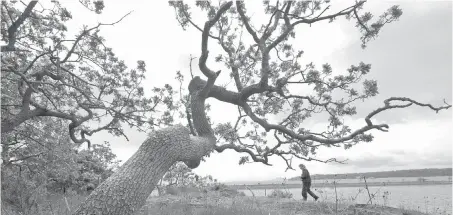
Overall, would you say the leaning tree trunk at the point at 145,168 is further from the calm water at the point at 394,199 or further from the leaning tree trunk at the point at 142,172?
the calm water at the point at 394,199

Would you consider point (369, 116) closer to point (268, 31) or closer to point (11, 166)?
point (268, 31)

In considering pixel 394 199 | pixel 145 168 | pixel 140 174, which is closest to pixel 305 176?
pixel 394 199

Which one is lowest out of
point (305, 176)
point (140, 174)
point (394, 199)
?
point (394, 199)

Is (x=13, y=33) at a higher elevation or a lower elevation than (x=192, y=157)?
higher

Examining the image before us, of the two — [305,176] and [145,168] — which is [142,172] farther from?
[305,176]

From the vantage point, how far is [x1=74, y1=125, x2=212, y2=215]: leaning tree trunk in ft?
14.9

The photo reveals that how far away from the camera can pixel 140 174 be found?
509 cm

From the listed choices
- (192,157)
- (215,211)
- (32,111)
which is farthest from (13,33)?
(215,211)

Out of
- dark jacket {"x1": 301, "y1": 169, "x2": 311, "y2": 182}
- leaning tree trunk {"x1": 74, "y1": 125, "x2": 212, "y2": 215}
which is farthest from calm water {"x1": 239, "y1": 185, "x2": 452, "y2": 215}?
leaning tree trunk {"x1": 74, "y1": 125, "x2": 212, "y2": 215}

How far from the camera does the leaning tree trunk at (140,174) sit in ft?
14.9

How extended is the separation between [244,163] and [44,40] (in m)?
7.37

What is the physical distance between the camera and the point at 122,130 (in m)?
11.7

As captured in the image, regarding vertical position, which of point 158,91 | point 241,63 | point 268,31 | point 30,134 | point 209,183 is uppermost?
point 268,31

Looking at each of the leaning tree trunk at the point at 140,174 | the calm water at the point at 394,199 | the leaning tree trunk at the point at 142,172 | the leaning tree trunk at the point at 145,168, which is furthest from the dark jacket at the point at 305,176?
the leaning tree trunk at the point at 140,174
